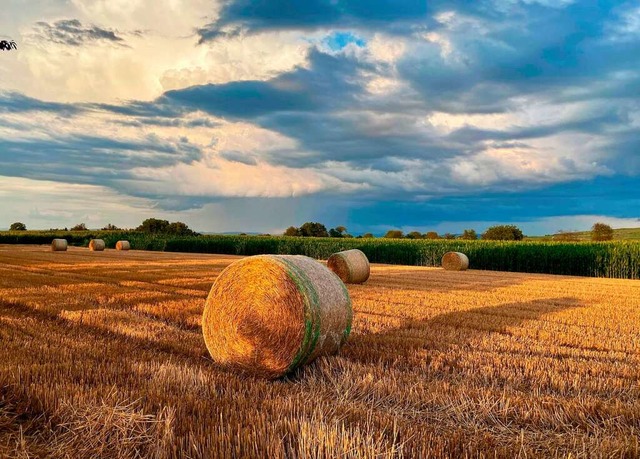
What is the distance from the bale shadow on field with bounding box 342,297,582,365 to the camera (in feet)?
25.6

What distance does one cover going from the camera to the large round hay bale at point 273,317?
707 centimetres

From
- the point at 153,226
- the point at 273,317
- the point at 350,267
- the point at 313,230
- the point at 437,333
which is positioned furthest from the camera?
the point at 153,226

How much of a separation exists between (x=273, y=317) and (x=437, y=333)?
3.42m

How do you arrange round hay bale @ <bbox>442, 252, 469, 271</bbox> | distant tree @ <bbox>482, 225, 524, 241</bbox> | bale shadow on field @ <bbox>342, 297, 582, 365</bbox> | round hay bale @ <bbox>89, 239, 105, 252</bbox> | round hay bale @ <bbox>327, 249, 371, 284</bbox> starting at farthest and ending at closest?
distant tree @ <bbox>482, 225, 524, 241</bbox>
round hay bale @ <bbox>89, 239, 105, 252</bbox>
round hay bale @ <bbox>442, 252, 469, 271</bbox>
round hay bale @ <bbox>327, 249, 371, 284</bbox>
bale shadow on field @ <bbox>342, 297, 582, 365</bbox>

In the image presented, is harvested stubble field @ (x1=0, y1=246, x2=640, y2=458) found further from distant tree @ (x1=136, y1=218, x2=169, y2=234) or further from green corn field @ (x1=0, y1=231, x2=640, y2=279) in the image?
distant tree @ (x1=136, y1=218, x2=169, y2=234)

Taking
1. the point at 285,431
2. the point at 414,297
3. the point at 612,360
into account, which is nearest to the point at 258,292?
the point at 285,431

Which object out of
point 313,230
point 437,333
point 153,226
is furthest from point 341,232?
point 437,333

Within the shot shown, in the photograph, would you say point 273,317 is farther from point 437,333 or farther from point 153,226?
point 153,226

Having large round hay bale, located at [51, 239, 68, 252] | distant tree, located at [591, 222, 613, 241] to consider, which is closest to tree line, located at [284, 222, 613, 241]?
distant tree, located at [591, 222, 613, 241]

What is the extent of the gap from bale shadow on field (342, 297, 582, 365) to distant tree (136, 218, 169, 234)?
5843 cm

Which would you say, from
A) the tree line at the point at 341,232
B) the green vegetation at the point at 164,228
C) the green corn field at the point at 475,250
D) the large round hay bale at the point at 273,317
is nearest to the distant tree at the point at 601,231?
the tree line at the point at 341,232

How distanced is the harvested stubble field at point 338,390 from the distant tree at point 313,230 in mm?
49883

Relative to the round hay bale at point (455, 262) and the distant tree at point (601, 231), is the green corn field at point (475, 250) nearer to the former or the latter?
the round hay bale at point (455, 262)

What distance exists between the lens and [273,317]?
7.29m
